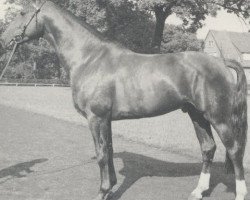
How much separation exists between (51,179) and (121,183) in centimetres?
122

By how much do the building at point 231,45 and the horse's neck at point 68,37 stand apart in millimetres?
72916

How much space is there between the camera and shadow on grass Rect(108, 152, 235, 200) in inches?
285

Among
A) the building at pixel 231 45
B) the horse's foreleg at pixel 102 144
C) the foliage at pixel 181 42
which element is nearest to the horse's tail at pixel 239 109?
the horse's foreleg at pixel 102 144

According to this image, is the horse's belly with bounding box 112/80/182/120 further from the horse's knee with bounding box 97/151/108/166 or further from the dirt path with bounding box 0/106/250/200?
the dirt path with bounding box 0/106/250/200

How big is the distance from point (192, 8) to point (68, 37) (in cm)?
2653

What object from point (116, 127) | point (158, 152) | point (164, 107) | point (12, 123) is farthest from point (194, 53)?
point (12, 123)

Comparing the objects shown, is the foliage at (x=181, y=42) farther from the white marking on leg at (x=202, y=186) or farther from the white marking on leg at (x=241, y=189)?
the white marking on leg at (x=241, y=189)

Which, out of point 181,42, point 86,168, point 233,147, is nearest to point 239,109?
point 233,147

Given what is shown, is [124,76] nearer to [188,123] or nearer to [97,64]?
[97,64]

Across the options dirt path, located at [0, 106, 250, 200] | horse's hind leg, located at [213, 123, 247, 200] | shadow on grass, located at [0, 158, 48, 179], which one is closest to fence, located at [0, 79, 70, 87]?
dirt path, located at [0, 106, 250, 200]

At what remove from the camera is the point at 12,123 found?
15.2 m

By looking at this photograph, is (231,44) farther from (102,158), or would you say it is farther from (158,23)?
(102,158)

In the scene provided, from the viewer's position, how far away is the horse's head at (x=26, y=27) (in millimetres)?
6406

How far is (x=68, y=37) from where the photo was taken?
21.2 feet
